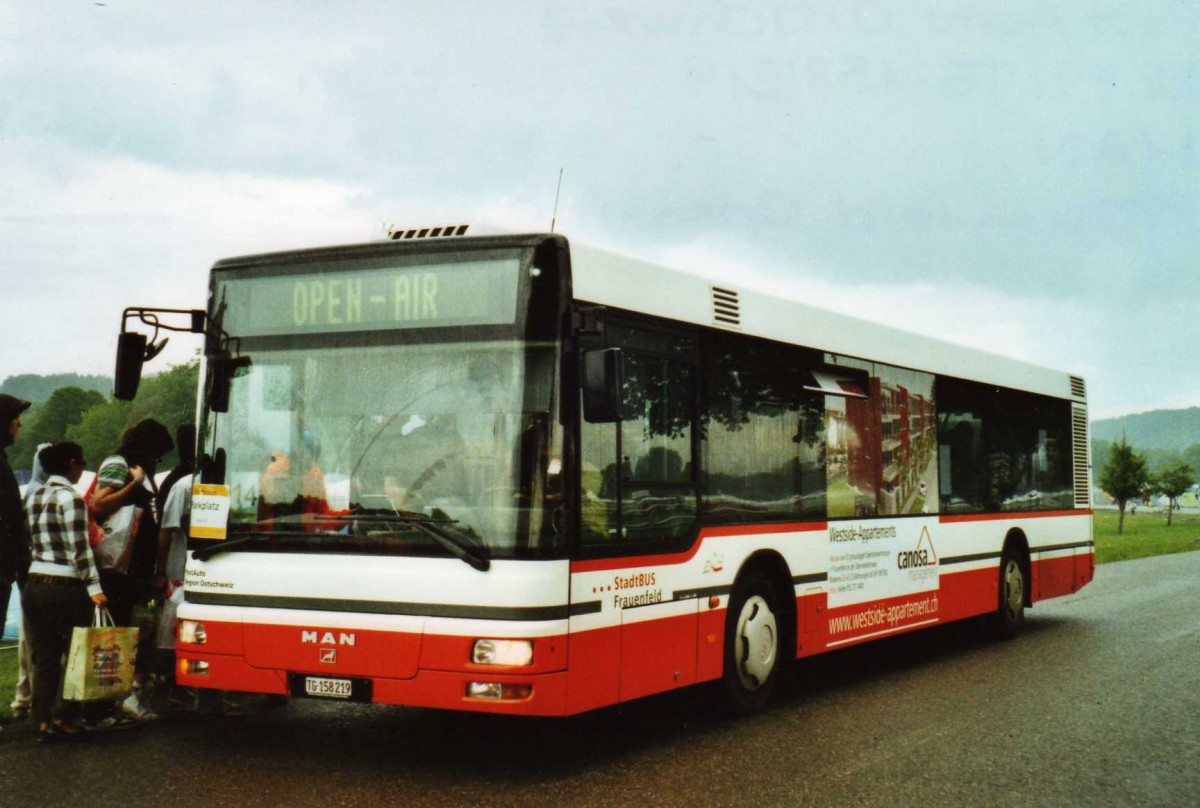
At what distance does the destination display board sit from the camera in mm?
6707

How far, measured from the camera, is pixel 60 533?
24.7ft

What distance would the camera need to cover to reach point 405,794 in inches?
250

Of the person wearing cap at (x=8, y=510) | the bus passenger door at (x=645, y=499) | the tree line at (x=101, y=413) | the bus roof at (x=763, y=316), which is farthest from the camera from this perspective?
the tree line at (x=101, y=413)

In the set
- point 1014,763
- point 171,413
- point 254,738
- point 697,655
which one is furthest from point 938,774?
point 171,413

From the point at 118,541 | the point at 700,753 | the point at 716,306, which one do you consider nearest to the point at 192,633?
the point at 118,541

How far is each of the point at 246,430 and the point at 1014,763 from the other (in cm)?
483

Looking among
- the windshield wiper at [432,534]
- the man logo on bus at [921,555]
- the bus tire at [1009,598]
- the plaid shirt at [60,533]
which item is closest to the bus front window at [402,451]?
the windshield wiper at [432,534]

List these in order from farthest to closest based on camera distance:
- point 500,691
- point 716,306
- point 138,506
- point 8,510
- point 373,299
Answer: point 716,306 → point 138,506 → point 8,510 → point 373,299 → point 500,691

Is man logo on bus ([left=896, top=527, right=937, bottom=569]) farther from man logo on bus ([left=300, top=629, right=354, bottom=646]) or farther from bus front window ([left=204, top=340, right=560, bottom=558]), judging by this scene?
man logo on bus ([left=300, top=629, right=354, bottom=646])

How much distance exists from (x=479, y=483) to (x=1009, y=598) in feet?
28.8

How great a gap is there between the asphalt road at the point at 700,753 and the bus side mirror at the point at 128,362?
6.90ft

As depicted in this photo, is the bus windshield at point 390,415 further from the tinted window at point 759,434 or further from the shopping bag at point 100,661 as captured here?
the tinted window at point 759,434

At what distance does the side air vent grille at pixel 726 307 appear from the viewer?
27.8 ft

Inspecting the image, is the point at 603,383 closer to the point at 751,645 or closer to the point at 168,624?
the point at 751,645
